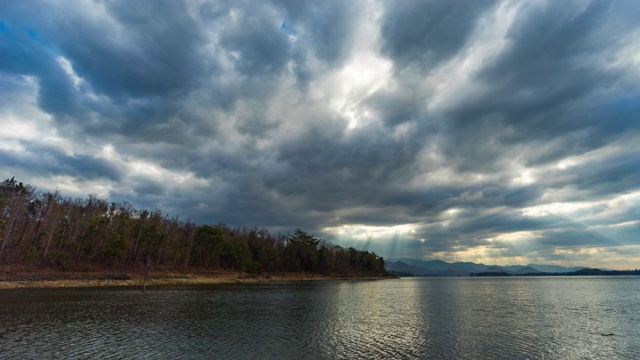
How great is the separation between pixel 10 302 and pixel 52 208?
80.9 m

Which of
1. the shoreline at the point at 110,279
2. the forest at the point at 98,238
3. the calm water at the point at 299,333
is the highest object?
the forest at the point at 98,238

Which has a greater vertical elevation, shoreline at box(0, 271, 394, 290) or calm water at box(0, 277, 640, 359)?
shoreline at box(0, 271, 394, 290)

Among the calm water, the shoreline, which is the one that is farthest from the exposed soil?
the calm water

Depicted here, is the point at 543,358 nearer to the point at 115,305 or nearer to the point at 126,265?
the point at 115,305

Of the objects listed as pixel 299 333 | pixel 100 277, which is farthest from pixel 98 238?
pixel 299 333

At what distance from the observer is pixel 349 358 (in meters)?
28.3

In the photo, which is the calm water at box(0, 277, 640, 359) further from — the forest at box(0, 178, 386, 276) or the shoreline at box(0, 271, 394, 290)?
the forest at box(0, 178, 386, 276)

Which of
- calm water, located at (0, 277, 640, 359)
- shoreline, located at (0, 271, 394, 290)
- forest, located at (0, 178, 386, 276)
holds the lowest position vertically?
calm water, located at (0, 277, 640, 359)

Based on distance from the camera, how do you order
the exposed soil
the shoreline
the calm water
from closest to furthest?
the calm water < the shoreline < the exposed soil

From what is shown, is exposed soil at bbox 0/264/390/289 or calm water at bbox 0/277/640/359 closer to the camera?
calm water at bbox 0/277/640/359

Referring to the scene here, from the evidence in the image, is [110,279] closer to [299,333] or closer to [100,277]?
[100,277]

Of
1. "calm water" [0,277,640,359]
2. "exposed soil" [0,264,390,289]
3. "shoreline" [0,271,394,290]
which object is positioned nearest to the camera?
"calm water" [0,277,640,359]

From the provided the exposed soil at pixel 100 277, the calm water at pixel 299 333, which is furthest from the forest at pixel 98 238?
the calm water at pixel 299 333

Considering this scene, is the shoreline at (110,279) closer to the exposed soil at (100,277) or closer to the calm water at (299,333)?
the exposed soil at (100,277)
